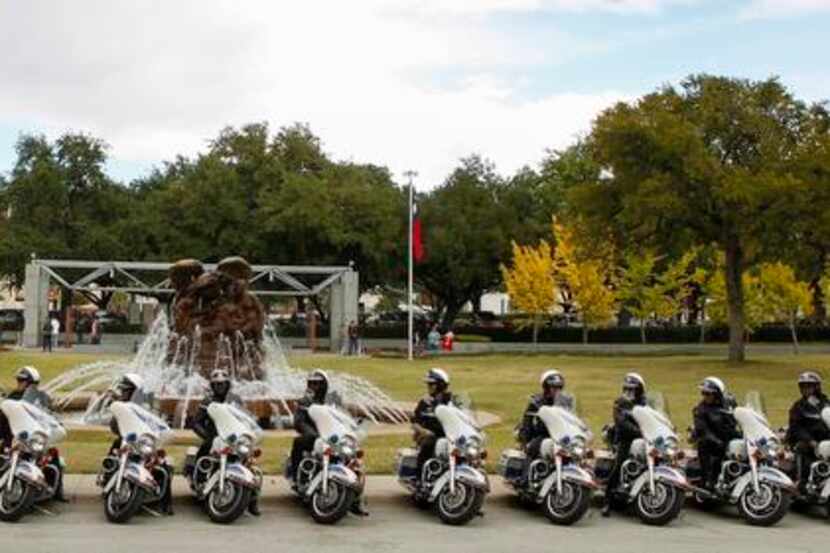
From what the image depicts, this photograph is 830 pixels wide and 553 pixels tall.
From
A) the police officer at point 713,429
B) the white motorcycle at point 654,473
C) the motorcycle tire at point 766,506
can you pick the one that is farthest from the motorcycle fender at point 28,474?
the motorcycle tire at point 766,506

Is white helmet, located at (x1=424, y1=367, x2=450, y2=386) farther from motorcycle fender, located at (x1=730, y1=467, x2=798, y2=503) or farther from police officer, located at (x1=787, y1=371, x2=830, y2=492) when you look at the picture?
police officer, located at (x1=787, y1=371, x2=830, y2=492)

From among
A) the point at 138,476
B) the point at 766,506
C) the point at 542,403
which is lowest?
the point at 766,506

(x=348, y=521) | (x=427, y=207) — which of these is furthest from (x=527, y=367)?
(x=348, y=521)

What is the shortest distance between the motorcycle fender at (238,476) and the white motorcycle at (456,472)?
5.95 feet

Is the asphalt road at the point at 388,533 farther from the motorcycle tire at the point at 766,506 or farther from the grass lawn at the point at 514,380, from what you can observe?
the grass lawn at the point at 514,380

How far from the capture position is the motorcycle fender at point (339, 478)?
11320mm

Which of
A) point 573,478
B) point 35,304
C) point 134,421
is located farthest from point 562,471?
point 35,304

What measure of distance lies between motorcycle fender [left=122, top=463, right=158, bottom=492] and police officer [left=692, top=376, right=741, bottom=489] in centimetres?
588

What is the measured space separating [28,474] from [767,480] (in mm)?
7289

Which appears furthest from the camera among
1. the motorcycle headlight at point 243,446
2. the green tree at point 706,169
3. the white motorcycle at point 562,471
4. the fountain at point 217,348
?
the green tree at point 706,169

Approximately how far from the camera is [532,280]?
57875 millimetres

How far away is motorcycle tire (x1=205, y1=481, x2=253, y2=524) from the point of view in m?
11.3

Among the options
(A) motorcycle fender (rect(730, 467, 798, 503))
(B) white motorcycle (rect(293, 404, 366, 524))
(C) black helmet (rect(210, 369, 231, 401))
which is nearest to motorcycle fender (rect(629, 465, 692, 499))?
(A) motorcycle fender (rect(730, 467, 798, 503))

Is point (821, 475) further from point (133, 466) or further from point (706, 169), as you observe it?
point (706, 169)
